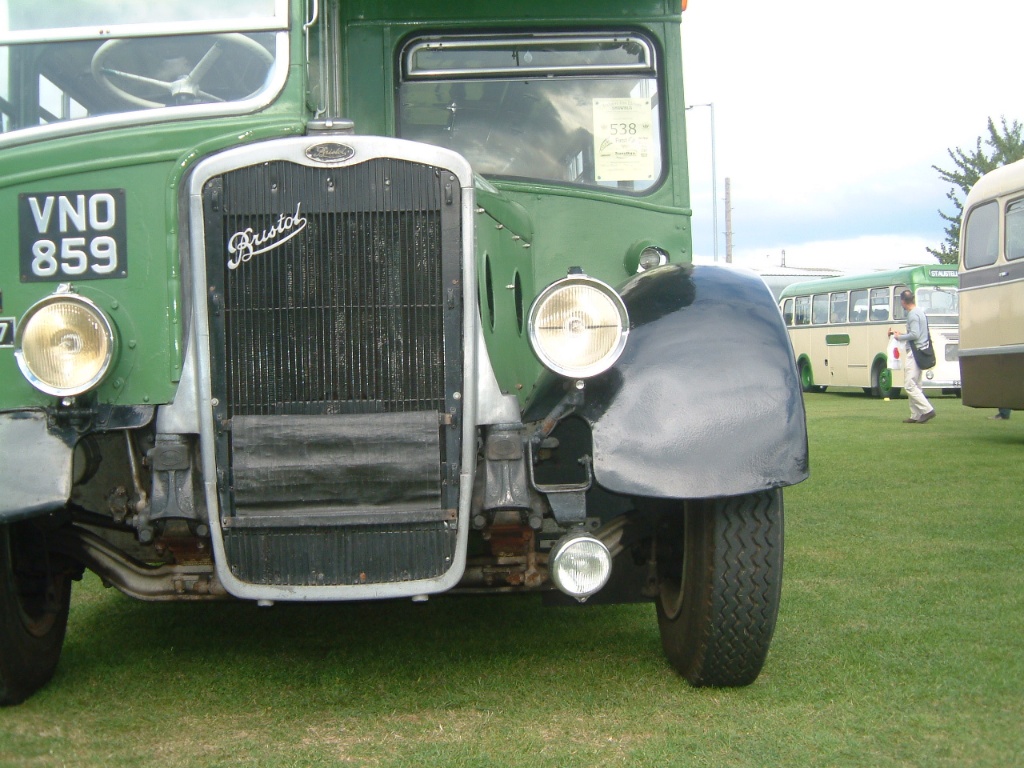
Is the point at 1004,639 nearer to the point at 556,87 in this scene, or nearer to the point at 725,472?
the point at 725,472

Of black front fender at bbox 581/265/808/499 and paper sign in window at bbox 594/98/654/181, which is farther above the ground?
paper sign in window at bbox 594/98/654/181

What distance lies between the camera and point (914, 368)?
1523 centimetres

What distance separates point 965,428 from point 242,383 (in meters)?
12.7

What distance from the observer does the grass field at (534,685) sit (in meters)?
3.21

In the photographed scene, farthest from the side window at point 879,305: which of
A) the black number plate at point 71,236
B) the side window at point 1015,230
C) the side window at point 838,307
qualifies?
the black number plate at point 71,236

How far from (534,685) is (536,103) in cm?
257

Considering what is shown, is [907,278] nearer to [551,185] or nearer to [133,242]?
[551,185]

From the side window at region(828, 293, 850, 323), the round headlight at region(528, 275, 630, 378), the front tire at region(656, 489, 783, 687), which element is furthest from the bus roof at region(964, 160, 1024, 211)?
the side window at region(828, 293, 850, 323)

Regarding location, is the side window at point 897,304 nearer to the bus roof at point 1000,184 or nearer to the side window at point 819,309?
the side window at point 819,309

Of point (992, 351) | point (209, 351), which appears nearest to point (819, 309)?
point (992, 351)

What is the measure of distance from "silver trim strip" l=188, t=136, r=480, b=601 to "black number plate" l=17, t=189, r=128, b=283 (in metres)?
0.37

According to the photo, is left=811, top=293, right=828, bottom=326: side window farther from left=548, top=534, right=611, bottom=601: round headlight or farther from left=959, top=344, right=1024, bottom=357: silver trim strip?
left=548, top=534, right=611, bottom=601: round headlight

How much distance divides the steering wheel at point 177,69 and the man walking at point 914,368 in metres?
12.9

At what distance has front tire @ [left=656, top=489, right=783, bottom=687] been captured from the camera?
11.3ft
